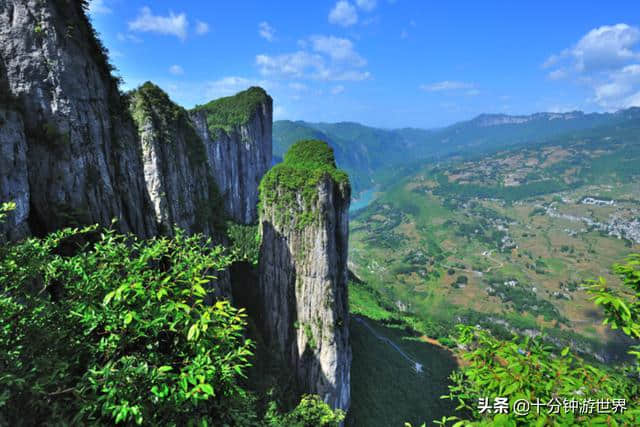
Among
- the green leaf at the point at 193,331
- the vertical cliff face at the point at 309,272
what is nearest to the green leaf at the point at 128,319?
the green leaf at the point at 193,331

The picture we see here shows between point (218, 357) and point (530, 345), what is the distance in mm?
6288

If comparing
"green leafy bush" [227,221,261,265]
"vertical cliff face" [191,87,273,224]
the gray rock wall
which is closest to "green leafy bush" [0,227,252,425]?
the gray rock wall

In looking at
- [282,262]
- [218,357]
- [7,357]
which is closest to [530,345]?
[218,357]

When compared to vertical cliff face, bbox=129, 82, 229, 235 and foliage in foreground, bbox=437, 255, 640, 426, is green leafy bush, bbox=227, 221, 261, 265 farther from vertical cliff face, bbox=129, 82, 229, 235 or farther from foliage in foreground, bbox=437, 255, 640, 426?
foliage in foreground, bbox=437, 255, 640, 426

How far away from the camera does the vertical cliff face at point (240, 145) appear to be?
6575cm

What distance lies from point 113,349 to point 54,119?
475 inches

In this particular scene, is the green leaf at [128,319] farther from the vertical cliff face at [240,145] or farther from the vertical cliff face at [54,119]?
the vertical cliff face at [240,145]

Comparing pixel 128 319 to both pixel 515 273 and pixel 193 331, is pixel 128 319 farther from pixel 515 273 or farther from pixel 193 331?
pixel 515 273

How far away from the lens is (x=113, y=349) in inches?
220

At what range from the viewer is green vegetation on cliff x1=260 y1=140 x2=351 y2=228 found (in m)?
29.8

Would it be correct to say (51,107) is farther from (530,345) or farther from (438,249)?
(438,249)

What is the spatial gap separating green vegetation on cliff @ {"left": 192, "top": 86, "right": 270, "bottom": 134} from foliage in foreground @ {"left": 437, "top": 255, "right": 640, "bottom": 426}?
7055 centimetres

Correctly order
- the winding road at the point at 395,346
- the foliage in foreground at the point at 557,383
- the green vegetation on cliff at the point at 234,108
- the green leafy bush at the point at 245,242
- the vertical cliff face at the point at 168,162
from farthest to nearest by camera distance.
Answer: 1. the green vegetation on cliff at the point at 234,108
2. the winding road at the point at 395,346
3. the green leafy bush at the point at 245,242
4. the vertical cliff face at the point at 168,162
5. the foliage in foreground at the point at 557,383

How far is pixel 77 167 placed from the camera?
13.5 metres
